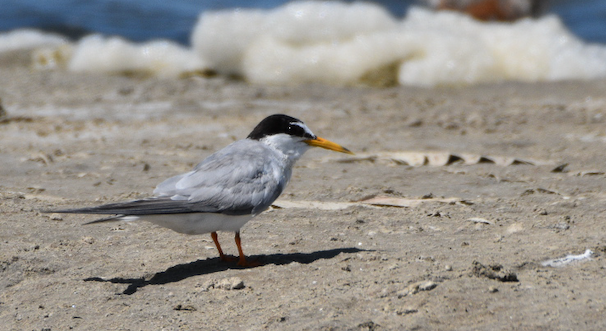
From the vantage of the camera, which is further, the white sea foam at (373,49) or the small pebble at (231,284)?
the white sea foam at (373,49)

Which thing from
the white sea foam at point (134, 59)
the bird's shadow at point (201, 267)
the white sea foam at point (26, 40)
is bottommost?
the bird's shadow at point (201, 267)

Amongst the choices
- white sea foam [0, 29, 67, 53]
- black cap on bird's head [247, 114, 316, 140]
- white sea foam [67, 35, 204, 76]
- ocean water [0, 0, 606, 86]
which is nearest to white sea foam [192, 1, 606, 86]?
ocean water [0, 0, 606, 86]

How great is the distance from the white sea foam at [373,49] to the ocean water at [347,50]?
1 centimetres

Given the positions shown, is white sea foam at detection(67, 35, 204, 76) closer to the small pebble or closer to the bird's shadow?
the bird's shadow

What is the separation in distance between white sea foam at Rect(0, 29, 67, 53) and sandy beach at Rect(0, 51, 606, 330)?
4046 mm

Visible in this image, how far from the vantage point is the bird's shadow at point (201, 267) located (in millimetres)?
3021

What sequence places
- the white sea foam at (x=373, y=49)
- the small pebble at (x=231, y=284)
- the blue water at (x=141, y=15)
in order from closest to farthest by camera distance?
the small pebble at (x=231, y=284) < the white sea foam at (x=373, y=49) < the blue water at (x=141, y=15)

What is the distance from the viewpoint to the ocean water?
8844 millimetres

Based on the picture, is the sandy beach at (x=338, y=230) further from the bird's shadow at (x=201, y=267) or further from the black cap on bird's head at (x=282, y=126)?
the black cap on bird's head at (x=282, y=126)

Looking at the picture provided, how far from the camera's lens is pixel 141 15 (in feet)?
43.5

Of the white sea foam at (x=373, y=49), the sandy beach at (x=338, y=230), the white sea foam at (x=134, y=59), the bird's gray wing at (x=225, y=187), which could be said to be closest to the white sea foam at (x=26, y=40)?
the white sea foam at (x=134, y=59)

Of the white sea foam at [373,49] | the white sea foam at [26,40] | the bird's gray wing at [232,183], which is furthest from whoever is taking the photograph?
the white sea foam at [26,40]

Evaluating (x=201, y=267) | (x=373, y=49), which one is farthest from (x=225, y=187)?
(x=373, y=49)

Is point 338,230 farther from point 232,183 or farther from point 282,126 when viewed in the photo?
point 232,183
